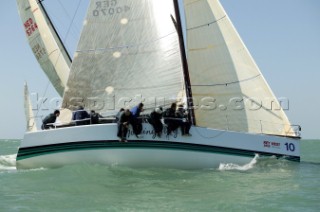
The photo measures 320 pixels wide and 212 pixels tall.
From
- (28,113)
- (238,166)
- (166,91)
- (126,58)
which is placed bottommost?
(238,166)

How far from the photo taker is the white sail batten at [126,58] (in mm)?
16078

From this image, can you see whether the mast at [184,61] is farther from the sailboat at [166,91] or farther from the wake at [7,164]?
the wake at [7,164]

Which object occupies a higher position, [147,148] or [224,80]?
[224,80]

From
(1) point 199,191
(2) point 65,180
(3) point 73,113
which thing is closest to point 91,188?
(2) point 65,180

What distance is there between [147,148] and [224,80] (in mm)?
4003

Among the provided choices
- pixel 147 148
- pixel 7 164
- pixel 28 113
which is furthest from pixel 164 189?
pixel 7 164

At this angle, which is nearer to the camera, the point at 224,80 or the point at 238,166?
the point at 238,166

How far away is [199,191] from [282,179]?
3233 mm

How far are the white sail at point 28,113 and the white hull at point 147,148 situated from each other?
145 centimetres

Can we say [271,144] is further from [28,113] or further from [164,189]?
[28,113]

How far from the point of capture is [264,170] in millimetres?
14992

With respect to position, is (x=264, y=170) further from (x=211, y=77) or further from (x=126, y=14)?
(x=126, y=14)

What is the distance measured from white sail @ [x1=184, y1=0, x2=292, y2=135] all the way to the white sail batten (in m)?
1.32

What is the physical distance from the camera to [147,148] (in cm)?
1491
